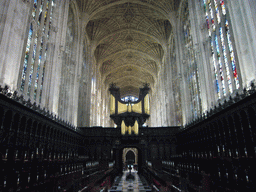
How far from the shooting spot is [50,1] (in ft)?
52.4

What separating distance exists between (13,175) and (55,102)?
8927 mm

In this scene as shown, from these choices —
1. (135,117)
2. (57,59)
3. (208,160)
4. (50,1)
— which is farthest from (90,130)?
(208,160)

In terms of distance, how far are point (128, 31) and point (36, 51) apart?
20.7 metres

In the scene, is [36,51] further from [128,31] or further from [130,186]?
[128,31]

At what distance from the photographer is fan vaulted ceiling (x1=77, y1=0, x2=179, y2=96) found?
2486cm

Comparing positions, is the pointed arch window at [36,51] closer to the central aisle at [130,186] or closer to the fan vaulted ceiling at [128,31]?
the central aisle at [130,186]

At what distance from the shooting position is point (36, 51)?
535 inches

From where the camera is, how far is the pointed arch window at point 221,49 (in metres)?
11.9

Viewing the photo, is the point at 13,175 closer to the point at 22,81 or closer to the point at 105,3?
the point at 22,81

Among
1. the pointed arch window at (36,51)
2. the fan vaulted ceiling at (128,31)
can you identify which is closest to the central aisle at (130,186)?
the pointed arch window at (36,51)

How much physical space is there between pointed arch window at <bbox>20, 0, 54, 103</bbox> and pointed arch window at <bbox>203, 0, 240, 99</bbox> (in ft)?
40.5

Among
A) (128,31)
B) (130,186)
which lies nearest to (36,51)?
(130,186)

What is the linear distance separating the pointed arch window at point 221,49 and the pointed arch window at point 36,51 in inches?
486

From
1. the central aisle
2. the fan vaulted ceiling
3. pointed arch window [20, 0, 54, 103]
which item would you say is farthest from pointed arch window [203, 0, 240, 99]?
pointed arch window [20, 0, 54, 103]
